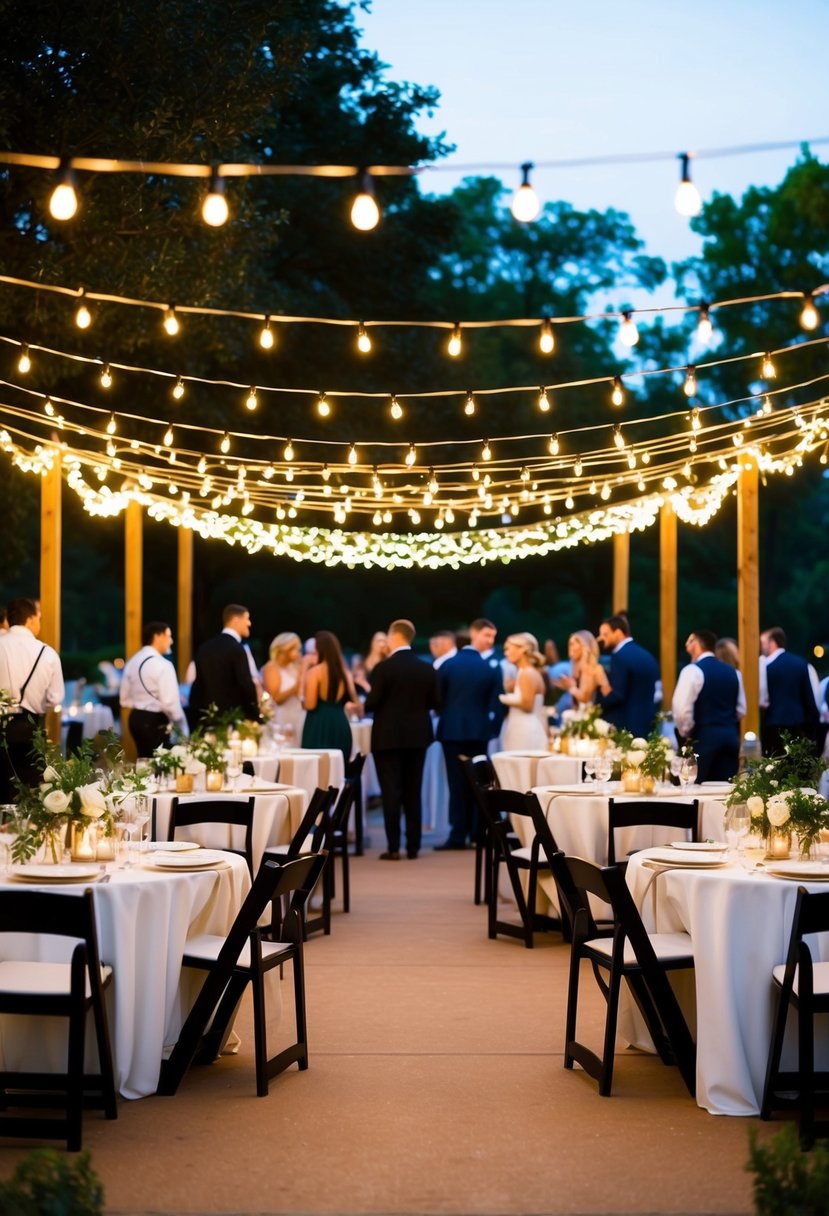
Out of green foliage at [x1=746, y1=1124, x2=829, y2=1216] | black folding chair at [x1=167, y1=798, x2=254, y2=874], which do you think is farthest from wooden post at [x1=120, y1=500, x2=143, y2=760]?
green foliage at [x1=746, y1=1124, x2=829, y2=1216]

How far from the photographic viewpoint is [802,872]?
5148 millimetres

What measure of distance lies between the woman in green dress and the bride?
127 centimetres

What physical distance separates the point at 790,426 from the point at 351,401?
5.70 m

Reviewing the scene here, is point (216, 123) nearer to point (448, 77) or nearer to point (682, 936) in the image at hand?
point (682, 936)

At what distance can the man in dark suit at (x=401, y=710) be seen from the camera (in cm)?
1161

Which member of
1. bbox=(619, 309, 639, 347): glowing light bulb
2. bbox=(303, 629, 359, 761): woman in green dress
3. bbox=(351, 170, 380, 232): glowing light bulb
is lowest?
bbox=(303, 629, 359, 761): woman in green dress

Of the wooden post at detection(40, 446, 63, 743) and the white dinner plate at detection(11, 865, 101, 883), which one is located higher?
the wooden post at detection(40, 446, 63, 743)

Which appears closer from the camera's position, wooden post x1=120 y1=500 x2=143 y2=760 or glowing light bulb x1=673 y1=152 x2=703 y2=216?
glowing light bulb x1=673 y1=152 x2=703 y2=216

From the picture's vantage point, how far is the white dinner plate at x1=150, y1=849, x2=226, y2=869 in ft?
17.8

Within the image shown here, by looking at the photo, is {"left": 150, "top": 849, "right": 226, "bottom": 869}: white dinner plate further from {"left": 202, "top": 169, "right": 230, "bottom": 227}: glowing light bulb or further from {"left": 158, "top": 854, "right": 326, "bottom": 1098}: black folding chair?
{"left": 202, "top": 169, "right": 230, "bottom": 227}: glowing light bulb

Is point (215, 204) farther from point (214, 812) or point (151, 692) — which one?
point (151, 692)

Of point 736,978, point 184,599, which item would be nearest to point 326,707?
point 184,599

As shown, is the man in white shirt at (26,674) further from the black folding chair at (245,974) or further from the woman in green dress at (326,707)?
the black folding chair at (245,974)

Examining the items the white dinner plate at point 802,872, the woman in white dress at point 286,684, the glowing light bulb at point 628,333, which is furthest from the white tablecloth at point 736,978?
the woman in white dress at point 286,684
